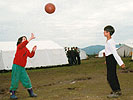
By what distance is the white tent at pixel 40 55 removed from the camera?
24.2 m

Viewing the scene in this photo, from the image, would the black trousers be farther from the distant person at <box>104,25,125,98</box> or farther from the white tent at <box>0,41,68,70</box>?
the white tent at <box>0,41,68,70</box>

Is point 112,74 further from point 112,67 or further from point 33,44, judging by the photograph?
point 33,44

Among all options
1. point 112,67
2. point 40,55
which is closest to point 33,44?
point 40,55

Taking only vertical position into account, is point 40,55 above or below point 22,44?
below

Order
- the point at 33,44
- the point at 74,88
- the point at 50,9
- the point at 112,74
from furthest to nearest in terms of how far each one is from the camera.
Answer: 1. the point at 33,44
2. the point at 50,9
3. the point at 74,88
4. the point at 112,74

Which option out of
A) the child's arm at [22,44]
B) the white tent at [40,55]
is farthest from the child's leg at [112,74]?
the white tent at [40,55]

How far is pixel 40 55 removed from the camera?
26.2 meters

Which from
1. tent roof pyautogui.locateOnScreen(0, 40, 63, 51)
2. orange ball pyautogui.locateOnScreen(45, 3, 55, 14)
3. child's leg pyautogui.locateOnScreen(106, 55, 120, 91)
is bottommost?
child's leg pyautogui.locateOnScreen(106, 55, 120, 91)

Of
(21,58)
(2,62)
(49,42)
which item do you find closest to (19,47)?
(21,58)

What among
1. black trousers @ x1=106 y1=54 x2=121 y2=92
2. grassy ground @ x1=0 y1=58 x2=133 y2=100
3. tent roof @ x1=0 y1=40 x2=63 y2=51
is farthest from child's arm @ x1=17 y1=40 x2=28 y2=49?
tent roof @ x1=0 y1=40 x2=63 y2=51

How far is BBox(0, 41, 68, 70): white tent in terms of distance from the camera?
954 inches

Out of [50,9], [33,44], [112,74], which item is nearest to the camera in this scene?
[112,74]

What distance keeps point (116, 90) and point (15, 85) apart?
10.3 ft

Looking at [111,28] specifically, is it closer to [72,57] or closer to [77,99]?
[77,99]
